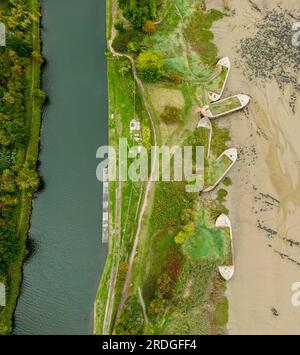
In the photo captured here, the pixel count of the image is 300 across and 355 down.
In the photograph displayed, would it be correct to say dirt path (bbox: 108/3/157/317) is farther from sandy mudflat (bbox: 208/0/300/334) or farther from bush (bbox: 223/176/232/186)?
sandy mudflat (bbox: 208/0/300/334)

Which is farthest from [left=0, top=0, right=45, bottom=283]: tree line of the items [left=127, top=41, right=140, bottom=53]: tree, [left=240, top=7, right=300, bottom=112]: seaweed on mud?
[left=240, top=7, right=300, bottom=112]: seaweed on mud

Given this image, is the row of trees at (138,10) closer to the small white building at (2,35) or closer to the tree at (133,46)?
the tree at (133,46)

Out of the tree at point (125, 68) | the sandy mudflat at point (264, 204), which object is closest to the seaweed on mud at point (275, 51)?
the sandy mudflat at point (264, 204)

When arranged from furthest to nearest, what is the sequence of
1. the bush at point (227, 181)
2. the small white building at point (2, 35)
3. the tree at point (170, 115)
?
the small white building at point (2, 35)
the tree at point (170, 115)
the bush at point (227, 181)

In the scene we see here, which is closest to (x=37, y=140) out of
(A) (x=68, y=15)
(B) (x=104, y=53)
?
(B) (x=104, y=53)

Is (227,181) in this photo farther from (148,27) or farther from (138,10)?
(138,10)

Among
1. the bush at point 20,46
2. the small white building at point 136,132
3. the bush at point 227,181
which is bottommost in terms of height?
the bush at point 227,181
